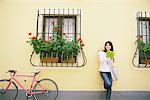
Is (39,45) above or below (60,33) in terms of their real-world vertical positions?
below

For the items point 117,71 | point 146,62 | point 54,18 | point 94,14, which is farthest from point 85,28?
point 146,62

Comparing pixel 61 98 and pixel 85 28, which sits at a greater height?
pixel 85 28

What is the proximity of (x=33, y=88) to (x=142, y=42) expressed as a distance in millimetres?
3267

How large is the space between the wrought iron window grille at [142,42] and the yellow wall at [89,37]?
0.14 meters

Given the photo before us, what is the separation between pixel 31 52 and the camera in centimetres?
655

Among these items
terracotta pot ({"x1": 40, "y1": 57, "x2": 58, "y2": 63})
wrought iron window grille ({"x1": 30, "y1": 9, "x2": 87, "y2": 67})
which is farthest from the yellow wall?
terracotta pot ({"x1": 40, "y1": 57, "x2": 58, "y2": 63})

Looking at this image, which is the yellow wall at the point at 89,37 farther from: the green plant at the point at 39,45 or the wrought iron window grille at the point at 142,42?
the green plant at the point at 39,45

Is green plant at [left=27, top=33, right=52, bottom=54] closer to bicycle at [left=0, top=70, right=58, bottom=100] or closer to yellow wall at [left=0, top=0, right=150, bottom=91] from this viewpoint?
yellow wall at [left=0, top=0, right=150, bottom=91]

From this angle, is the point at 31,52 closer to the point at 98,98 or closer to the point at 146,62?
the point at 98,98

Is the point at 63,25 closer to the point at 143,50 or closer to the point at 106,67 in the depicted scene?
the point at 106,67

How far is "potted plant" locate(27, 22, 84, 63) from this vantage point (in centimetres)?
631

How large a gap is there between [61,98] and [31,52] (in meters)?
1.53

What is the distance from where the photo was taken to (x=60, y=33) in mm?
6625

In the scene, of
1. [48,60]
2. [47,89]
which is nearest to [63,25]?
[48,60]
